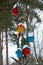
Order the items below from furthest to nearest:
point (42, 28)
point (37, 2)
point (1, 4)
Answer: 1. point (42, 28)
2. point (37, 2)
3. point (1, 4)

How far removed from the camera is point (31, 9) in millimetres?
986

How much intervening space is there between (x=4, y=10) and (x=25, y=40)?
0.55ft

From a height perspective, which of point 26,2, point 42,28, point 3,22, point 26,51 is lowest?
point 26,51

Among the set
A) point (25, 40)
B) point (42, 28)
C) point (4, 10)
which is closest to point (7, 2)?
point (4, 10)

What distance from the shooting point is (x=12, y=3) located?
0.80 metres

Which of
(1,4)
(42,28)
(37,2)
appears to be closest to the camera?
(1,4)

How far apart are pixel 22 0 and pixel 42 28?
6.63 ft

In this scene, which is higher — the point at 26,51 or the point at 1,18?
the point at 1,18

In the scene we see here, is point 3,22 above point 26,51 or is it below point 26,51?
above

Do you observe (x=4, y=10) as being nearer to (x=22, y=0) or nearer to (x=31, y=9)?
Answer: (x=22, y=0)

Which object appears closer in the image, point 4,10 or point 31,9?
point 4,10

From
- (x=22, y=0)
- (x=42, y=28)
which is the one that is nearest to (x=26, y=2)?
(x=22, y=0)

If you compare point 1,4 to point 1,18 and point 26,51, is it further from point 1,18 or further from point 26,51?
point 26,51

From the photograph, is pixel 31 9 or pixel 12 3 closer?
pixel 12 3
